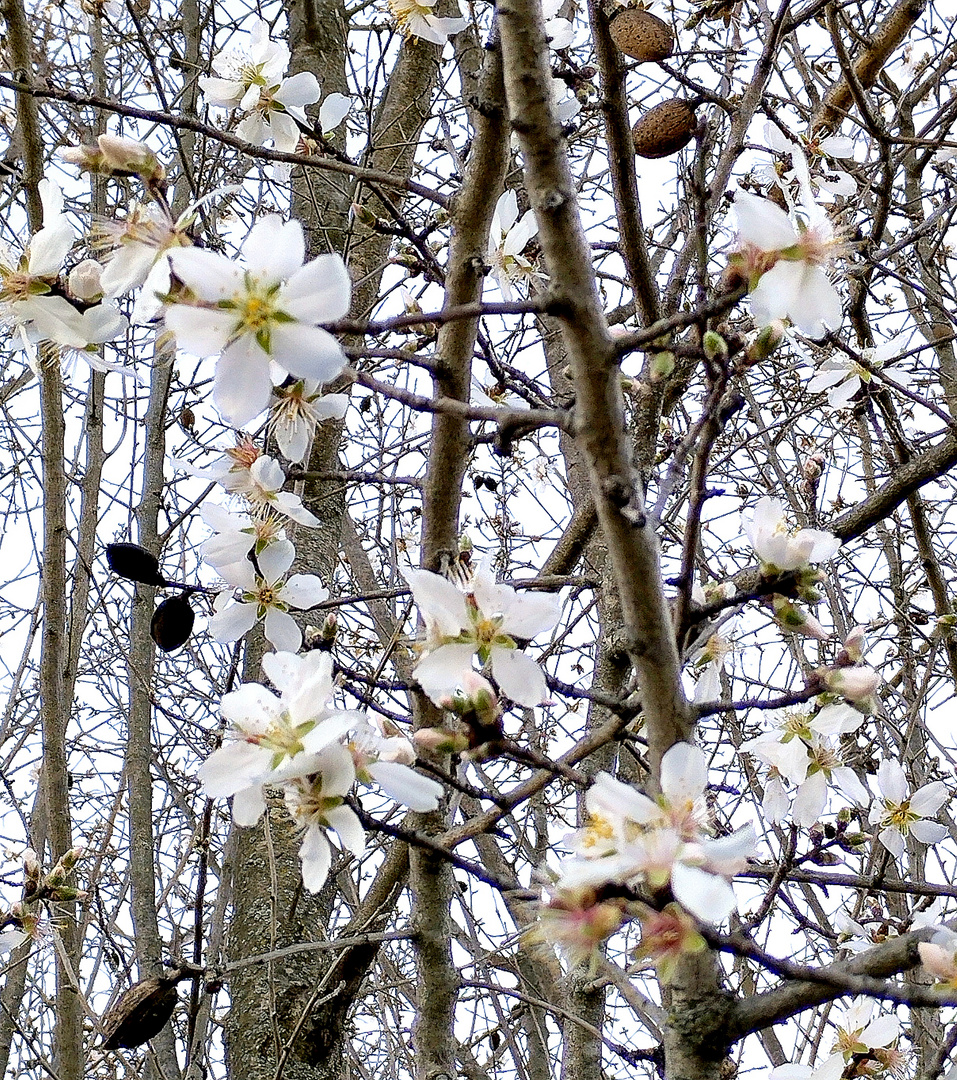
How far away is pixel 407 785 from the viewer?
1.01 metres

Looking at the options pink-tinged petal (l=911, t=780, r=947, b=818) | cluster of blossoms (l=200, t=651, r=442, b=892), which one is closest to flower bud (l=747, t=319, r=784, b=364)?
cluster of blossoms (l=200, t=651, r=442, b=892)

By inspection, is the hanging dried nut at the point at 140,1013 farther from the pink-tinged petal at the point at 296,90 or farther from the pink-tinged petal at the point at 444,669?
the pink-tinged petal at the point at 296,90

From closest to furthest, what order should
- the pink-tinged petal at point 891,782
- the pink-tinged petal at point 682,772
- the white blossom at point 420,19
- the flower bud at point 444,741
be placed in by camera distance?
1. the pink-tinged petal at point 682,772
2. the flower bud at point 444,741
3. the white blossom at point 420,19
4. the pink-tinged petal at point 891,782

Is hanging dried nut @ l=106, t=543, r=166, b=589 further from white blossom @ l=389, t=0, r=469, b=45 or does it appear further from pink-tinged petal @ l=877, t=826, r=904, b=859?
pink-tinged petal @ l=877, t=826, r=904, b=859

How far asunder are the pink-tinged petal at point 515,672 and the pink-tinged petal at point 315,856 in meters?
0.22

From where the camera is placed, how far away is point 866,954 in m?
0.88

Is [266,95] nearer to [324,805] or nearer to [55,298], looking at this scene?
[55,298]

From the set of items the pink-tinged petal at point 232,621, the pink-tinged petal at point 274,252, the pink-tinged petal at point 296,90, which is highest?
the pink-tinged petal at point 296,90

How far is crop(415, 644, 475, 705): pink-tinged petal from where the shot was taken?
1021 millimetres

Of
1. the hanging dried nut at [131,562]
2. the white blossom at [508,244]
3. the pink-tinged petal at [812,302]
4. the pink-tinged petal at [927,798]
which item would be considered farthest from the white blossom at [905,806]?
the hanging dried nut at [131,562]

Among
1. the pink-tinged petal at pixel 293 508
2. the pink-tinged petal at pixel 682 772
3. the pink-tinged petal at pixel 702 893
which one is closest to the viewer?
the pink-tinged petal at pixel 702 893

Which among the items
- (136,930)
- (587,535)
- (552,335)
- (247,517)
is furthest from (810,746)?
(552,335)

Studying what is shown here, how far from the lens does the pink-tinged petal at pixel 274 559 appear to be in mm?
1508

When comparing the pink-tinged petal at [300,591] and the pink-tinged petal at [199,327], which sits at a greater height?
the pink-tinged petal at [300,591]
